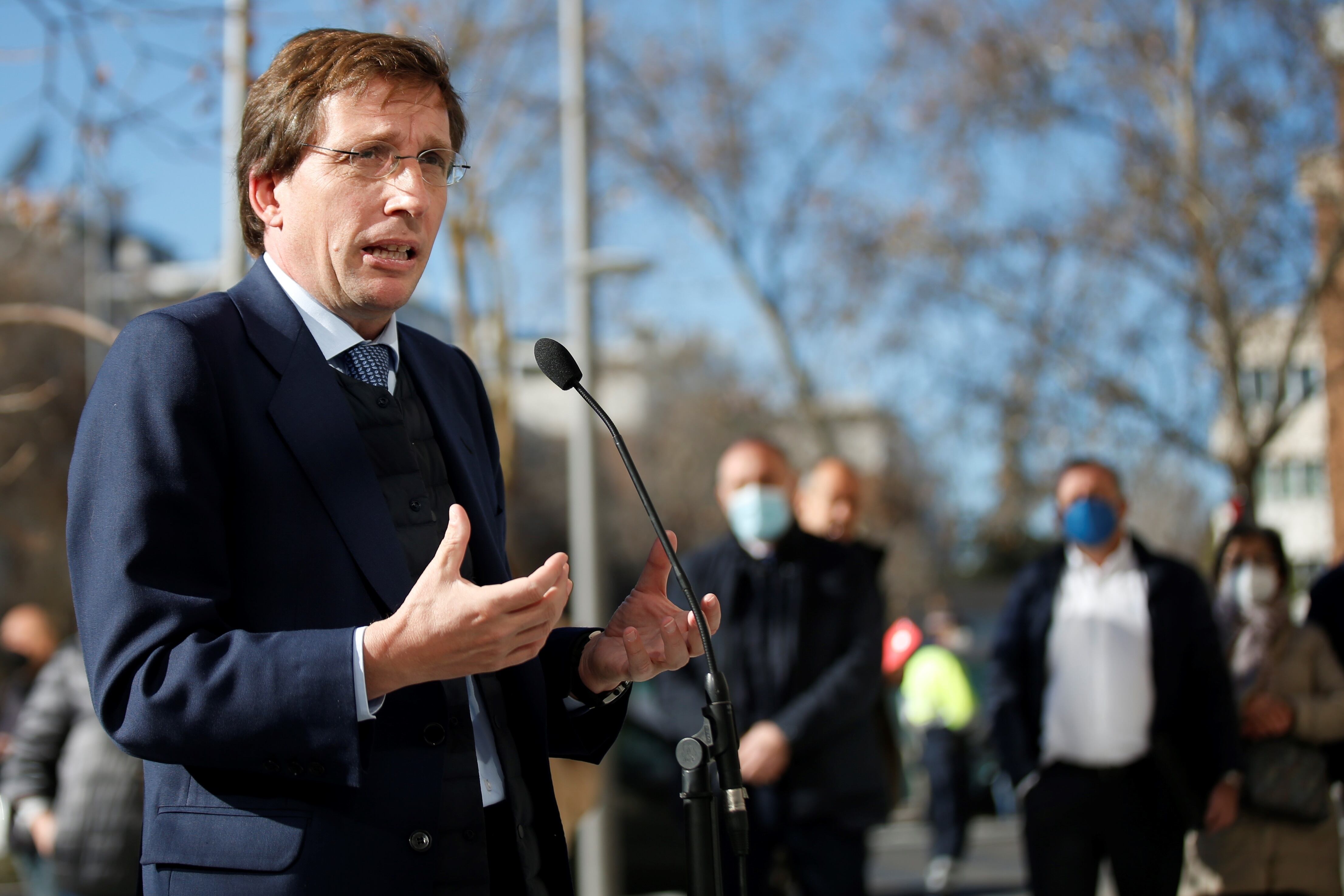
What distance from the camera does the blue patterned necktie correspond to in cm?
218

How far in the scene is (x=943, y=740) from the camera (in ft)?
38.5

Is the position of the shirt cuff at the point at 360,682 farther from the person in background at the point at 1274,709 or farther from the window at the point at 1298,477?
the window at the point at 1298,477

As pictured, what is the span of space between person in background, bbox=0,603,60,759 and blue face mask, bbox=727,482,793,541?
4.63 meters

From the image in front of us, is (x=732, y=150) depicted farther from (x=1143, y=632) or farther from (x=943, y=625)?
(x=1143, y=632)

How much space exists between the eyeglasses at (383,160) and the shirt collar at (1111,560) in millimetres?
3942

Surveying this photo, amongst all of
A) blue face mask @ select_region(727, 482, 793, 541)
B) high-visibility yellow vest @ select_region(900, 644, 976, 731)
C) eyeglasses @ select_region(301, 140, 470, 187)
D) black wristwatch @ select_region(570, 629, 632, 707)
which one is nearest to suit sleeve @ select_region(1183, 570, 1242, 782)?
blue face mask @ select_region(727, 482, 793, 541)

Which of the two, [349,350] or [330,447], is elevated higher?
[349,350]

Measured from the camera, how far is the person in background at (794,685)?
16.7 ft

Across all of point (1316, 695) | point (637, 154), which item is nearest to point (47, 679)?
point (1316, 695)

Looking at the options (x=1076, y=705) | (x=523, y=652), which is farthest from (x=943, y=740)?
(x=523, y=652)

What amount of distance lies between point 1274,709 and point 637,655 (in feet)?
13.8

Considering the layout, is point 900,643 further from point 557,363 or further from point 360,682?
point 360,682

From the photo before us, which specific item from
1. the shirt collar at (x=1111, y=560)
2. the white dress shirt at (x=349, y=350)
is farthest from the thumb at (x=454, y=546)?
the shirt collar at (x=1111, y=560)

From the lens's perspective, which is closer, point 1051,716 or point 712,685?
point 712,685
